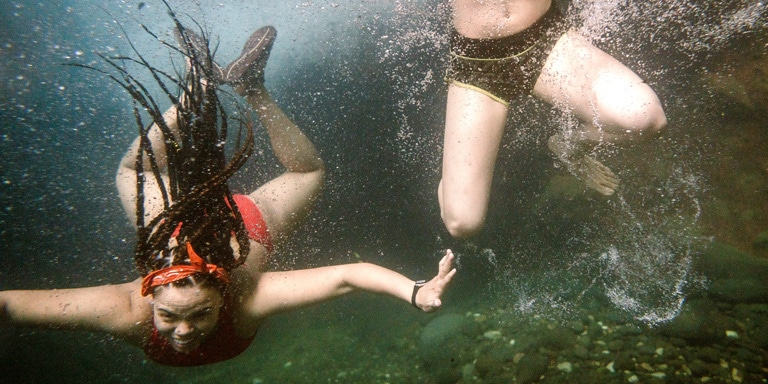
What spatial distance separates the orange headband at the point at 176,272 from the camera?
244cm

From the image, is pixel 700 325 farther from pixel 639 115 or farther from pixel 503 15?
pixel 503 15

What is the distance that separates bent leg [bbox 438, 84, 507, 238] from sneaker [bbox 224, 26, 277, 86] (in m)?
2.21

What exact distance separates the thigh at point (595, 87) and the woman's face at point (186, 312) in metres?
2.84

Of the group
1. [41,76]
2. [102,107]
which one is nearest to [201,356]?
[102,107]

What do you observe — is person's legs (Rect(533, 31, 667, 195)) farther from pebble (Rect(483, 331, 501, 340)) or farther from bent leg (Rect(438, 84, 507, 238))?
pebble (Rect(483, 331, 501, 340))

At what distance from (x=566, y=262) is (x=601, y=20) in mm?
3741

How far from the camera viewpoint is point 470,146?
2.87m

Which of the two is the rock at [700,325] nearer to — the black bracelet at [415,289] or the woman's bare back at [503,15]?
the black bracelet at [415,289]

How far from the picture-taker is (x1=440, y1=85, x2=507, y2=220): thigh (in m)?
2.86

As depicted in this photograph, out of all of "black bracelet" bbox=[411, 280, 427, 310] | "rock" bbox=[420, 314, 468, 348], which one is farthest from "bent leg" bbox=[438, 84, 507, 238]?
"rock" bbox=[420, 314, 468, 348]

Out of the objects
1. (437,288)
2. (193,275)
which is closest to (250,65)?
(193,275)

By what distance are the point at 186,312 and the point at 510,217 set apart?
6.24 m

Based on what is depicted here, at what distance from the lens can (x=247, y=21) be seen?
9.16 metres

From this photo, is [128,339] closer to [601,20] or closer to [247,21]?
[601,20]
